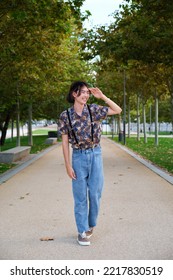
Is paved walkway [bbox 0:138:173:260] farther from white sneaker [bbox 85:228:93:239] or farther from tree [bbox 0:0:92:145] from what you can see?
tree [bbox 0:0:92:145]

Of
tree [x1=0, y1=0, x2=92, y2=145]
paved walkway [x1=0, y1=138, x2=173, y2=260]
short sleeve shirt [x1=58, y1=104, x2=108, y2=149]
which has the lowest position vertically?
paved walkway [x1=0, y1=138, x2=173, y2=260]

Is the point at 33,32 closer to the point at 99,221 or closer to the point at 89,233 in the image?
the point at 99,221

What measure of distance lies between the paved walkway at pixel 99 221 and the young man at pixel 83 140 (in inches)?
16.9

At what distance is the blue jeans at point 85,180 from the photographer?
18.4 feet

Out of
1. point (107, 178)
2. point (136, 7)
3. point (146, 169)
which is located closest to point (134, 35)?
point (136, 7)

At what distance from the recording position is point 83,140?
5.57m

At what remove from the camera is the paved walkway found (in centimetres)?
528

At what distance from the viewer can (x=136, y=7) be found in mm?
18016

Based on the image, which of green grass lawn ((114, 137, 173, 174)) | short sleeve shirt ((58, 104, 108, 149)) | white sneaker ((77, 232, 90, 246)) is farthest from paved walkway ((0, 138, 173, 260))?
green grass lawn ((114, 137, 173, 174))

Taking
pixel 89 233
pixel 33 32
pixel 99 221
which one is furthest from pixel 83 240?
pixel 33 32

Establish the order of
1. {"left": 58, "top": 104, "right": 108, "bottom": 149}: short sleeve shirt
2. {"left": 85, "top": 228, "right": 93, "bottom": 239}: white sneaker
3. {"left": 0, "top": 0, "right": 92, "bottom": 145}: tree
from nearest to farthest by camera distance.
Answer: {"left": 58, "top": 104, "right": 108, "bottom": 149}: short sleeve shirt < {"left": 85, "top": 228, "right": 93, "bottom": 239}: white sneaker < {"left": 0, "top": 0, "right": 92, "bottom": 145}: tree

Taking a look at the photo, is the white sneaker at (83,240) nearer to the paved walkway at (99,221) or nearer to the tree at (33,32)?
the paved walkway at (99,221)

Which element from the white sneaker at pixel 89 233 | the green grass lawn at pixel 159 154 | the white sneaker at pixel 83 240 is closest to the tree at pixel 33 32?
the green grass lawn at pixel 159 154

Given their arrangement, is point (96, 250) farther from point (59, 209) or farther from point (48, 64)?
point (48, 64)
